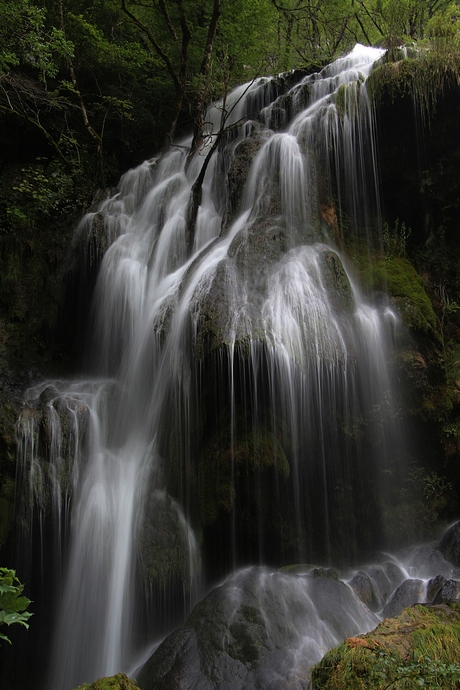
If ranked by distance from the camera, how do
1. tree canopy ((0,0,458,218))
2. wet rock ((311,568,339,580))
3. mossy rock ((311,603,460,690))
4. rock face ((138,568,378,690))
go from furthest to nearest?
tree canopy ((0,0,458,218))
wet rock ((311,568,339,580))
rock face ((138,568,378,690))
mossy rock ((311,603,460,690))

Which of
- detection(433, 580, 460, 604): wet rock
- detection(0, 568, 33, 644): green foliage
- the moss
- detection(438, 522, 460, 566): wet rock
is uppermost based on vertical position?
the moss

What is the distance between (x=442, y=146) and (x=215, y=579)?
7966mm

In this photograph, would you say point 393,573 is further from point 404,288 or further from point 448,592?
point 404,288

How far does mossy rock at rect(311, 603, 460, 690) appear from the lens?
3.01 meters

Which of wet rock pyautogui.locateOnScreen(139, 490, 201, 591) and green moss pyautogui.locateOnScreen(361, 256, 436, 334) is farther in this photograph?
green moss pyautogui.locateOnScreen(361, 256, 436, 334)

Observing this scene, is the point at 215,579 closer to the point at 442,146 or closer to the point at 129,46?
the point at 442,146

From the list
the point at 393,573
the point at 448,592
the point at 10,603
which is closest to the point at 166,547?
the point at 393,573

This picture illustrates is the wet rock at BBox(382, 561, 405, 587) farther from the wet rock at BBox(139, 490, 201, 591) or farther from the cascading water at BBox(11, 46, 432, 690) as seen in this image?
the wet rock at BBox(139, 490, 201, 591)

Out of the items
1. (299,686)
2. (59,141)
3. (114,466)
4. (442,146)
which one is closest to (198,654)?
(299,686)

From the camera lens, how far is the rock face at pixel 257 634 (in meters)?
4.17

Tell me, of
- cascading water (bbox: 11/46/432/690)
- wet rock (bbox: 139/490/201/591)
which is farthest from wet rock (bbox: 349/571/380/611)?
wet rock (bbox: 139/490/201/591)

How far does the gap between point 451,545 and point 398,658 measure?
3.17 m

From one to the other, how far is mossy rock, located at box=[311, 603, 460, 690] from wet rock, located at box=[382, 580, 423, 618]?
125cm

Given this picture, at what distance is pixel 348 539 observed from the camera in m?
6.09
